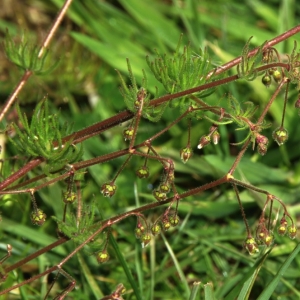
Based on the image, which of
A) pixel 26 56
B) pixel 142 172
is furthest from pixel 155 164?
pixel 142 172

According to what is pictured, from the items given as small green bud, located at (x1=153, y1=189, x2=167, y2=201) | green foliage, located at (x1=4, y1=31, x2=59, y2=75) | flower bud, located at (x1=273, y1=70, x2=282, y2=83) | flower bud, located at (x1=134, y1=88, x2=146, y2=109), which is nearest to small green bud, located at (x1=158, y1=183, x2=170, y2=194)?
small green bud, located at (x1=153, y1=189, x2=167, y2=201)

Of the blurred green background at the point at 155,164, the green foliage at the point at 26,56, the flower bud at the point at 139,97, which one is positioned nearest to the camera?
the flower bud at the point at 139,97

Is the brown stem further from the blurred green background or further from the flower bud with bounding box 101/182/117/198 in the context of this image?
the flower bud with bounding box 101/182/117/198

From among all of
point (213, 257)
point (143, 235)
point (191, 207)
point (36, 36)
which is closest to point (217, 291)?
point (213, 257)

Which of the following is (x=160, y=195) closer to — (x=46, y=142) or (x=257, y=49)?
(x=46, y=142)

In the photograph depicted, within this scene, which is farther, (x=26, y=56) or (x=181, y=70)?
(x=26, y=56)

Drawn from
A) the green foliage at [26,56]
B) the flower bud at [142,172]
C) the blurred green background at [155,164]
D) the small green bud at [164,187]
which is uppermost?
the green foliage at [26,56]

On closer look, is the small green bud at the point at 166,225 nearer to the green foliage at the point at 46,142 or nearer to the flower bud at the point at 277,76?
the green foliage at the point at 46,142

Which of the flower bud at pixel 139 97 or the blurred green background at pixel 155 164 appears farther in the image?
the blurred green background at pixel 155 164

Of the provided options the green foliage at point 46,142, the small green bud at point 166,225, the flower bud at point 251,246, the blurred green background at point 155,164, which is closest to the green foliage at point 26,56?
the blurred green background at point 155,164
